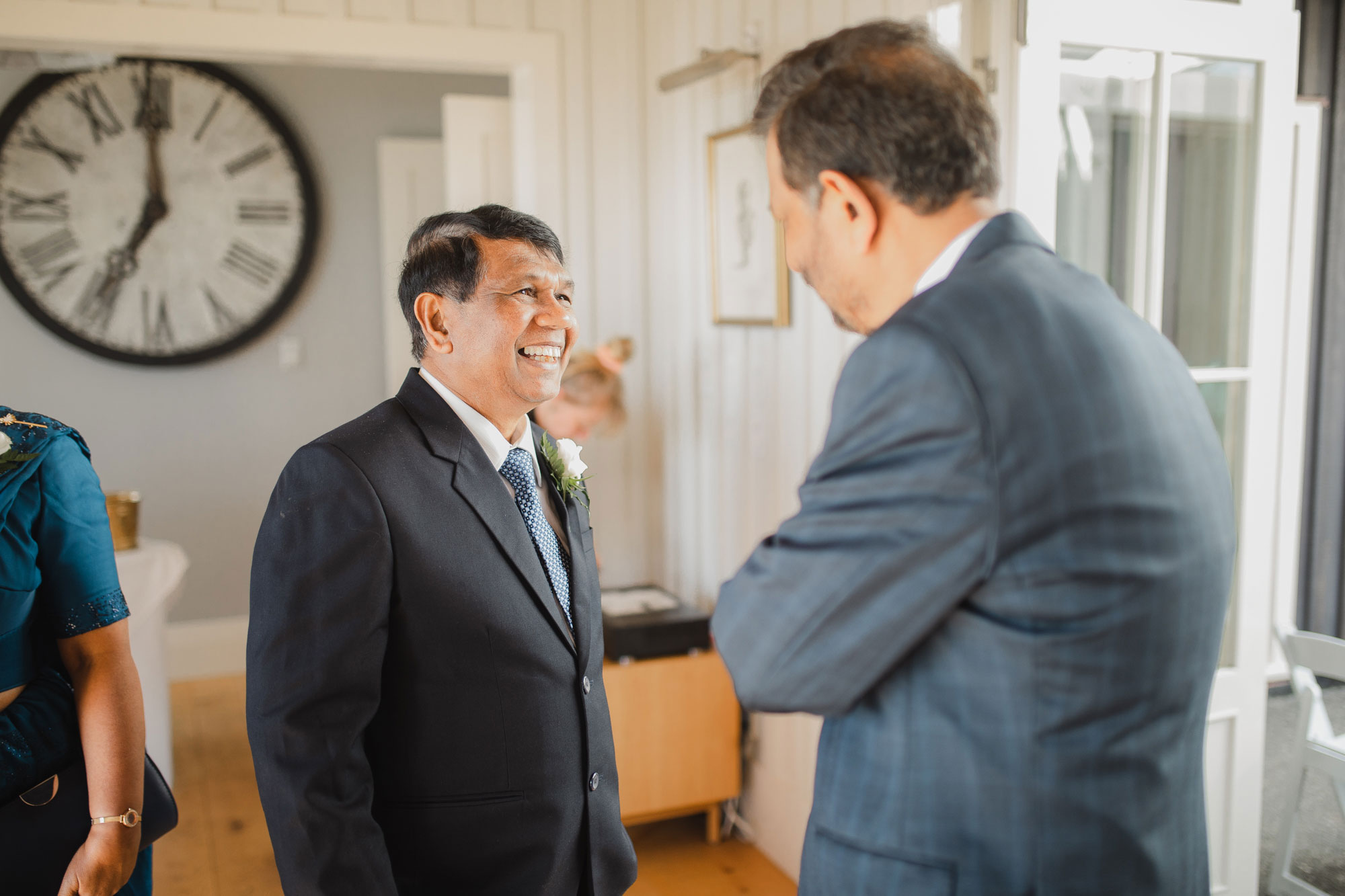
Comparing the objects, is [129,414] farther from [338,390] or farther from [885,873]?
[885,873]

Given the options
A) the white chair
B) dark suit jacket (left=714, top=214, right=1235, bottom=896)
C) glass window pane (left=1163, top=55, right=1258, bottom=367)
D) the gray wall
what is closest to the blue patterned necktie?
dark suit jacket (left=714, top=214, right=1235, bottom=896)

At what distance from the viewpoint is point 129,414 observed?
4586mm

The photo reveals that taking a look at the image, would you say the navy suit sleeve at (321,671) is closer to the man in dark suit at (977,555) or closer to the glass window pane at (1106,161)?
the man in dark suit at (977,555)

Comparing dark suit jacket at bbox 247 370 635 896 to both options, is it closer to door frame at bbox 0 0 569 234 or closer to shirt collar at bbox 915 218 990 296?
shirt collar at bbox 915 218 990 296

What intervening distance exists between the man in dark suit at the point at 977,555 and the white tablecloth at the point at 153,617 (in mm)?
2493

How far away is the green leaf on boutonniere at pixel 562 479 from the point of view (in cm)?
155

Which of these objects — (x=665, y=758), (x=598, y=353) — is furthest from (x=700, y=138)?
(x=665, y=758)

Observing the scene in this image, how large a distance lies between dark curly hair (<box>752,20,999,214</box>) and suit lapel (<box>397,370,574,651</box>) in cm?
61

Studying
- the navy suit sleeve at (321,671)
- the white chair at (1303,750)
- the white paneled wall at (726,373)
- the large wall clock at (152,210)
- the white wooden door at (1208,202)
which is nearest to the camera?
the navy suit sleeve at (321,671)

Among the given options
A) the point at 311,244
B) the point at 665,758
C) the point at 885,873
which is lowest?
the point at 665,758

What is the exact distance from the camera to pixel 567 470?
156 centimetres

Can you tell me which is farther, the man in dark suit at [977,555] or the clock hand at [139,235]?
the clock hand at [139,235]

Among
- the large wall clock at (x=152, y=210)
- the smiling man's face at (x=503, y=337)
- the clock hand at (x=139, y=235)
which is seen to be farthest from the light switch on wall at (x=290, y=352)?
the smiling man's face at (x=503, y=337)

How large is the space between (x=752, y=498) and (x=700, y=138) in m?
1.20
